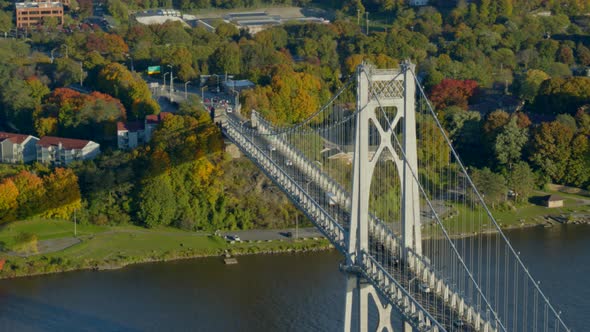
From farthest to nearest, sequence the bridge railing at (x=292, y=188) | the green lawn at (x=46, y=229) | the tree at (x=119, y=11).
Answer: the tree at (x=119, y=11)
the green lawn at (x=46, y=229)
the bridge railing at (x=292, y=188)

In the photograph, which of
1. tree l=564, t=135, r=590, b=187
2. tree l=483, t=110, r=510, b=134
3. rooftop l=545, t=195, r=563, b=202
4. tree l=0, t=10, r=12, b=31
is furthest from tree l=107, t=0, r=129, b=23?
rooftop l=545, t=195, r=563, b=202

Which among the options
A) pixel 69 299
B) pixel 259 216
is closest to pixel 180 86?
pixel 259 216

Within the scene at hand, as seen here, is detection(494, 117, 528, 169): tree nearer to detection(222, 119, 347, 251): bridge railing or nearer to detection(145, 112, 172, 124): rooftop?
detection(222, 119, 347, 251): bridge railing

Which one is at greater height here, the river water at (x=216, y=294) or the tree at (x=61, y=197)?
the tree at (x=61, y=197)

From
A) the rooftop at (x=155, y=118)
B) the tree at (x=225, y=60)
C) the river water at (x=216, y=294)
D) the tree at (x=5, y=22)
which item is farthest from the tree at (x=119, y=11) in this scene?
the river water at (x=216, y=294)

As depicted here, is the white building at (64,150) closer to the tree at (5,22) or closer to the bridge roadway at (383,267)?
the bridge roadway at (383,267)

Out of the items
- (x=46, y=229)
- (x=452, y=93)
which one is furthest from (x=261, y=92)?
(x=46, y=229)

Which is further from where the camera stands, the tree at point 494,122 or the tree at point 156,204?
the tree at point 494,122

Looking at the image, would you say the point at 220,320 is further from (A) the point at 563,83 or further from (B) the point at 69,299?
(A) the point at 563,83
